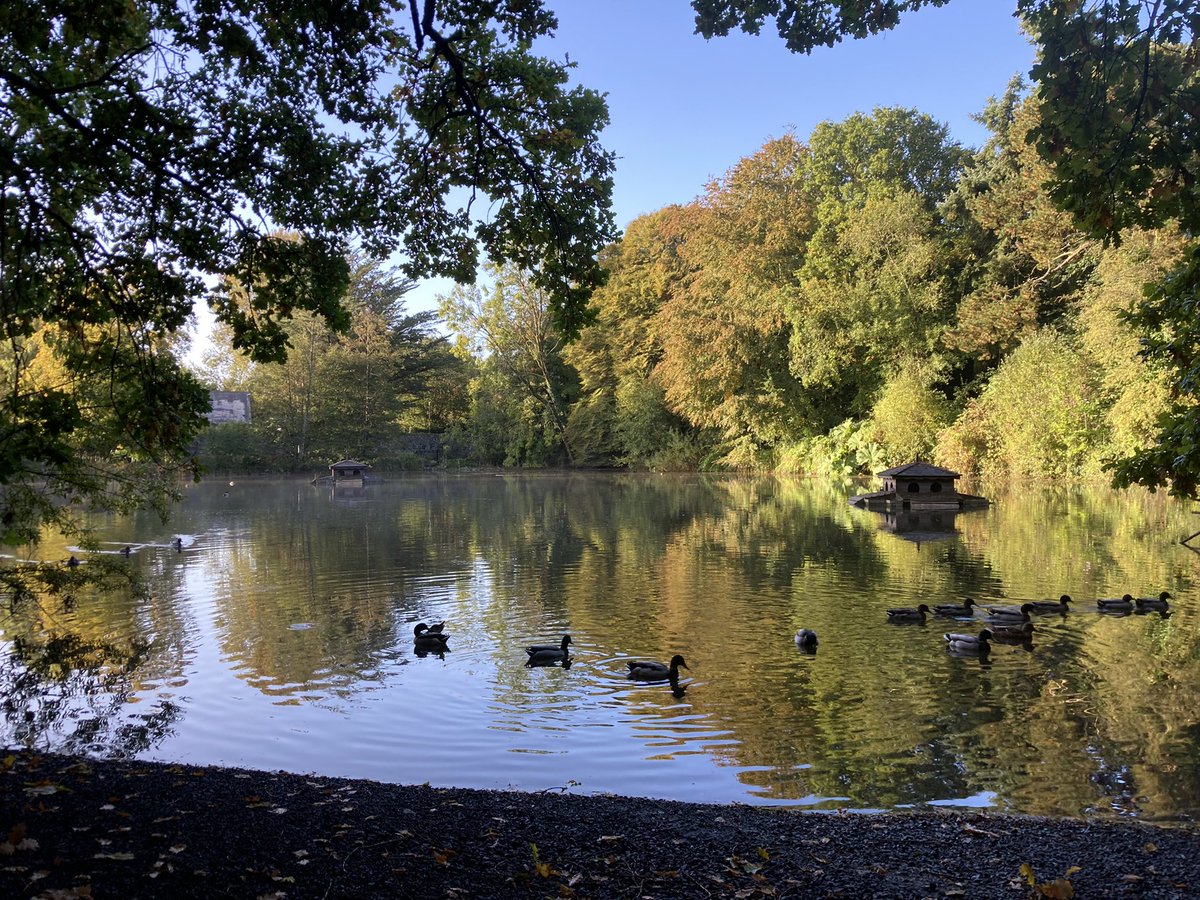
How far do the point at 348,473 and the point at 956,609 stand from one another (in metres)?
47.7

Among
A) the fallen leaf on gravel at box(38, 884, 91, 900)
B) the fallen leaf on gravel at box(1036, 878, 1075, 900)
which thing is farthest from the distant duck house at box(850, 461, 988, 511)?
the fallen leaf on gravel at box(38, 884, 91, 900)

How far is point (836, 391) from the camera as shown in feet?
185

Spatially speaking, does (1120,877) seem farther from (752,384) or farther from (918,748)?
(752,384)

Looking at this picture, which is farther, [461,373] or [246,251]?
[461,373]

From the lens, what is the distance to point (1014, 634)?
493 inches

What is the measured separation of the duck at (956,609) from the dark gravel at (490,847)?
775cm

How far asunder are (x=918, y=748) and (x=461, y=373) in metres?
68.3

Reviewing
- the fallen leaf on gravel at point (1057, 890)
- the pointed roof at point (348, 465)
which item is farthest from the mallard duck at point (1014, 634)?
the pointed roof at point (348, 465)

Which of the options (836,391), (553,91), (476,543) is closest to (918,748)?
(553,91)

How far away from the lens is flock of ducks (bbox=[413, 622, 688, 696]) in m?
10.9

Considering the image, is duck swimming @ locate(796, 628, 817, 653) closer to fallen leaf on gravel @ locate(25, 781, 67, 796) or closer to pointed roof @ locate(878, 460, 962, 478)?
fallen leaf on gravel @ locate(25, 781, 67, 796)

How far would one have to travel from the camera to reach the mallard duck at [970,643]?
1182cm

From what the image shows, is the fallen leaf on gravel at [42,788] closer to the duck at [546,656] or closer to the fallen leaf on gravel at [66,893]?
the fallen leaf on gravel at [66,893]

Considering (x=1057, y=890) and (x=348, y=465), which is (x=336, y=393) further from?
(x=1057, y=890)
